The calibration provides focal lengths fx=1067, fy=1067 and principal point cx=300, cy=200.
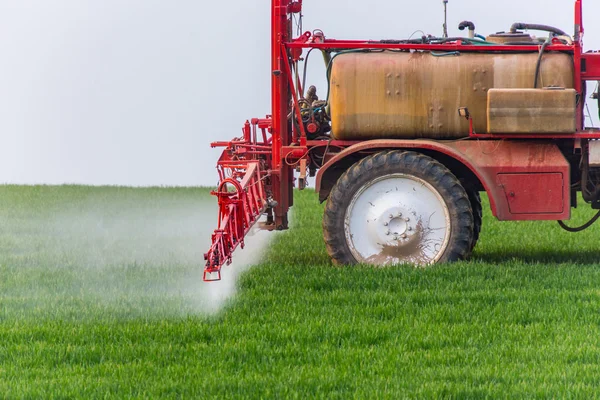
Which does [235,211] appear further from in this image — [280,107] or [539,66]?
[539,66]

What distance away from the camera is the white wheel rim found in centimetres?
1041

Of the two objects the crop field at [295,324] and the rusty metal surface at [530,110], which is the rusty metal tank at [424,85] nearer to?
the rusty metal surface at [530,110]

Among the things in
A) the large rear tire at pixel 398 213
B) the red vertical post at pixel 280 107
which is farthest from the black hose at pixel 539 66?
the red vertical post at pixel 280 107

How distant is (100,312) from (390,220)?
3.10m

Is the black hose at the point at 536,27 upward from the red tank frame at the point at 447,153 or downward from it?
upward

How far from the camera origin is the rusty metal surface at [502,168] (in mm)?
10422

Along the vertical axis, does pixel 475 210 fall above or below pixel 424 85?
below

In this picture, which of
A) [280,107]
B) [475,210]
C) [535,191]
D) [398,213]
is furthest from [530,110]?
[280,107]

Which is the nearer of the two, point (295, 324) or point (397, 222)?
point (295, 324)

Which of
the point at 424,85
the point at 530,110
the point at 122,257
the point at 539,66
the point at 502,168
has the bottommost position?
the point at 122,257

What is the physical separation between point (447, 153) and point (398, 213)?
0.75m

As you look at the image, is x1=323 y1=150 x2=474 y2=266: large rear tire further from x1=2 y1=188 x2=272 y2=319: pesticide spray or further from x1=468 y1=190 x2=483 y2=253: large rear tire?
x1=2 y1=188 x2=272 y2=319: pesticide spray

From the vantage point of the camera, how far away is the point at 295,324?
8.20 metres

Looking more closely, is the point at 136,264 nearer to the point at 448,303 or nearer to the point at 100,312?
the point at 100,312
